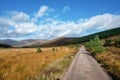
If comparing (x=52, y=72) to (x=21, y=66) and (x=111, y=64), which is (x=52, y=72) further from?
(x=111, y=64)

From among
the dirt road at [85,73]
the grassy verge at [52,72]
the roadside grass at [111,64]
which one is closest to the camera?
the grassy verge at [52,72]

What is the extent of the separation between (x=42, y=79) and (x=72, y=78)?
250 centimetres

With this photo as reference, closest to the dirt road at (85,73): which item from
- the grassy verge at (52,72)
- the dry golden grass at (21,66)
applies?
the grassy verge at (52,72)

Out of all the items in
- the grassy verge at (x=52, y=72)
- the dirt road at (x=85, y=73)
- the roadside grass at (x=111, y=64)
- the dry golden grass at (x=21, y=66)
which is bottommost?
the roadside grass at (x=111, y=64)

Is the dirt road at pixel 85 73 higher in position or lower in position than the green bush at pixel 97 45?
lower

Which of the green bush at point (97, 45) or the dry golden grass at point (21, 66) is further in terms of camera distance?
the green bush at point (97, 45)

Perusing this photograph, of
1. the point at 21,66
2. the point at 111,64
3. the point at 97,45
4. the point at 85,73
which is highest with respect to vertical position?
the point at 97,45

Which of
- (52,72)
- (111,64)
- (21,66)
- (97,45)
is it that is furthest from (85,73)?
(97,45)

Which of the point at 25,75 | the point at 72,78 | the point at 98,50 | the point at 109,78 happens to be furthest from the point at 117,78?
the point at 98,50

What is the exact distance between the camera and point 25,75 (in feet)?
37.3

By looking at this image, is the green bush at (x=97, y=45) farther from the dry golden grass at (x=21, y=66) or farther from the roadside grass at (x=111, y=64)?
the dry golden grass at (x=21, y=66)

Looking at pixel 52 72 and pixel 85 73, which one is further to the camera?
A: pixel 85 73

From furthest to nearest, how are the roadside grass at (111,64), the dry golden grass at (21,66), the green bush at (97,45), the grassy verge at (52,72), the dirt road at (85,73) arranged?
the green bush at (97,45)
the roadside grass at (111,64)
the dirt road at (85,73)
the grassy verge at (52,72)
the dry golden grass at (21,66)

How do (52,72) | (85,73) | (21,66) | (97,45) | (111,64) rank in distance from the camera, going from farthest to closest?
(97,45), (111,64), (85,73), (52,72), (21,66)
